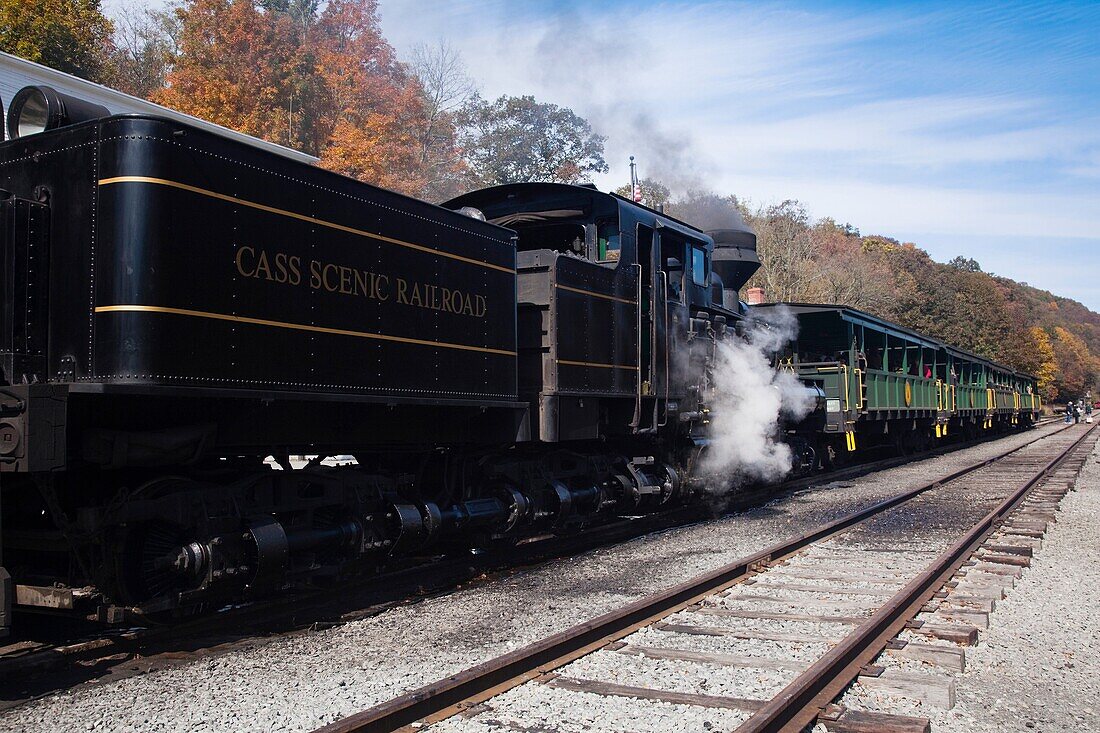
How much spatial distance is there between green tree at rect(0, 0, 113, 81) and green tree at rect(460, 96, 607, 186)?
1481 centimetres

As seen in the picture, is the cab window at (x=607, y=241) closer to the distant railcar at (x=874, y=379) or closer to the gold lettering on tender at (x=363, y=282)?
the gold lettering on tender at (x=363, y=282)

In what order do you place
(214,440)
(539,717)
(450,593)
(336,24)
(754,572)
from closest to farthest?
1. (539,717)
2. (214,440)
3. (450,593)
4. (754,572)
5. (336,24)

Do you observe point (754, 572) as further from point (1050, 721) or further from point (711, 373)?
point (711, 373)

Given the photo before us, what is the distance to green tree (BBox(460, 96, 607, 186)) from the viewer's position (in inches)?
1537

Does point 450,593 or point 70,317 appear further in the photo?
point 450,593

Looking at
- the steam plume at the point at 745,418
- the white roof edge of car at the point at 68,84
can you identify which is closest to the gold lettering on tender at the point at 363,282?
the steam plume at the point at 745,418

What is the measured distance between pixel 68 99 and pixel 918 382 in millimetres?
22816

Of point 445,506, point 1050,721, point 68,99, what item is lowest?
point 1050,721

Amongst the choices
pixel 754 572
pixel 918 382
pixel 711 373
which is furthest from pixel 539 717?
pixel 918 382

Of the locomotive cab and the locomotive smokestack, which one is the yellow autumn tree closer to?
the locomotive smokestack

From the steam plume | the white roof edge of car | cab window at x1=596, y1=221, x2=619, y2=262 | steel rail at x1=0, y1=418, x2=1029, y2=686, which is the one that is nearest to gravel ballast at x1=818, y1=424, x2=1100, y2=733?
steel rail at x1=0, y1=418, x2=1029, y2=686

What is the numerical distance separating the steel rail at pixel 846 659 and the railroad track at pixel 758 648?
14mm

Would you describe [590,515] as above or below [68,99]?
below

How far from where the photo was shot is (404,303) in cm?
675
